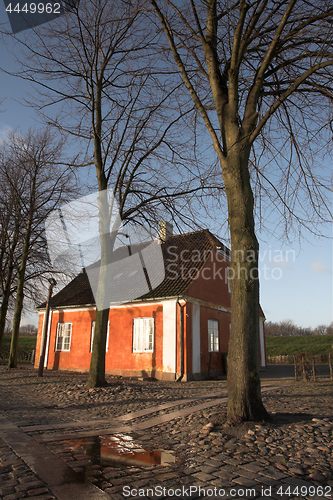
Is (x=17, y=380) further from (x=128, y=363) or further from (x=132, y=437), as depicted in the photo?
(x=132, y=437)

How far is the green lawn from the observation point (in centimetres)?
4138

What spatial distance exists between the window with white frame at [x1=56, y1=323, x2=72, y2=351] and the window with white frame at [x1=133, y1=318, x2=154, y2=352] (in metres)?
4.85

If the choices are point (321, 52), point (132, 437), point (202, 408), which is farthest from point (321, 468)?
point (321, 52)

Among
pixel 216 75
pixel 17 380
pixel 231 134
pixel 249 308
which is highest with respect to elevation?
pixel 216 75

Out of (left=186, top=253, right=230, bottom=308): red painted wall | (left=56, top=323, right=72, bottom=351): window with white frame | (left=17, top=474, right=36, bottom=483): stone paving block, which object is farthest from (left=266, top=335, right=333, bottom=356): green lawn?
(left=17, top=474, right=36, bottom=483): stone paving block

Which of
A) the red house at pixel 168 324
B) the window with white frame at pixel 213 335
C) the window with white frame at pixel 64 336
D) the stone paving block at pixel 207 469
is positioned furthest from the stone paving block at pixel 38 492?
the window with white frame at pixel 64 336

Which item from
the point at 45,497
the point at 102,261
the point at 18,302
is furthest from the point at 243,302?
the point at 18,302

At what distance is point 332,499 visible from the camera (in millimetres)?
2801

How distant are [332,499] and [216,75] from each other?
678 cm

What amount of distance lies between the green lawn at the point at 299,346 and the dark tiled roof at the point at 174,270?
82.7 feet

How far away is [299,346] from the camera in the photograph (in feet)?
144

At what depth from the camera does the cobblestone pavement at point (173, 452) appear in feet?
9.80

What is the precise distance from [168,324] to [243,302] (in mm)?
9096

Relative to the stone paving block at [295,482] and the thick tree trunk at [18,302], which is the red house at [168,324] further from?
the stone paving block at [295,482]
